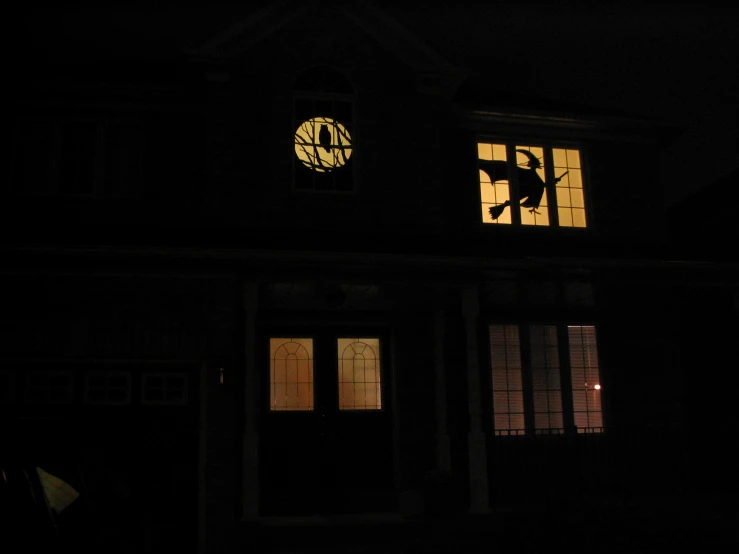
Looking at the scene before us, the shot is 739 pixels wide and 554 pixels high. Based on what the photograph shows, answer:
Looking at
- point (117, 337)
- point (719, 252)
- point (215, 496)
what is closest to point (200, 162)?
point (117, 337)

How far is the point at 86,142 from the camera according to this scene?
1274 cm

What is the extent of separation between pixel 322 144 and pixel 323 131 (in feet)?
0.74

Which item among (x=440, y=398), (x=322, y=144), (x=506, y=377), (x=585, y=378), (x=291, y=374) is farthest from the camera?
(x=585, y=378)

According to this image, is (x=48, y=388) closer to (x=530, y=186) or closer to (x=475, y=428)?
(x=475, y=428)

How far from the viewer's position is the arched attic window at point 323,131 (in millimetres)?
12703

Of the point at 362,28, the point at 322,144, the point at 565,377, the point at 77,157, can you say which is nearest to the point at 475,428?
the point at 565,377

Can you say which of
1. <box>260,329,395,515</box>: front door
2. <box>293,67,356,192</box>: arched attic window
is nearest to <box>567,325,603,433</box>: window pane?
<box>260,329,395,515</box>: front door

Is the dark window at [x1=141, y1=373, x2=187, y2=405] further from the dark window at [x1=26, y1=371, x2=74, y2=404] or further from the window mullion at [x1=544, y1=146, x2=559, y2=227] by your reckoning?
the window mullion at [x1=544, y1=146, x2=559, y2=227]

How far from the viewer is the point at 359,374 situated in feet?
42.2

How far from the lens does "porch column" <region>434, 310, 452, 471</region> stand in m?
12.2

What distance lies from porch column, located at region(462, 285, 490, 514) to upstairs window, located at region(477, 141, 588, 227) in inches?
106

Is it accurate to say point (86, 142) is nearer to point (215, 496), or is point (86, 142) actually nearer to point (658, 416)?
point (215, 496)

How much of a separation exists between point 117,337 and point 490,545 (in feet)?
18.6

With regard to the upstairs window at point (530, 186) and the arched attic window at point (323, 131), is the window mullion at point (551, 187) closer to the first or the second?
the upstairs window at point (530, 186)
